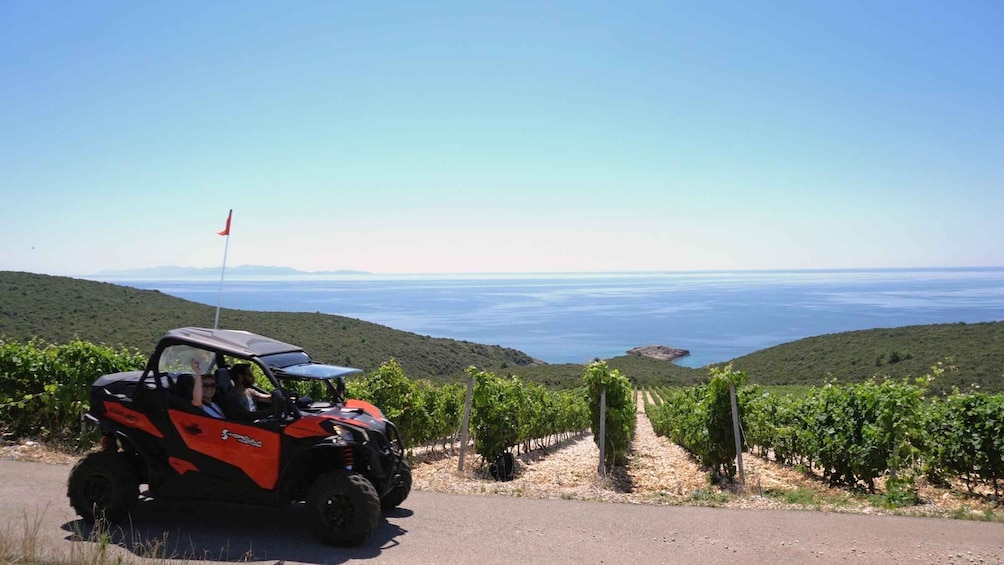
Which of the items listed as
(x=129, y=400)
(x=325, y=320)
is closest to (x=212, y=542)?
(x=129, y=400)

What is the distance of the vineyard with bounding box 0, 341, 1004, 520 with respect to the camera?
9.20 m

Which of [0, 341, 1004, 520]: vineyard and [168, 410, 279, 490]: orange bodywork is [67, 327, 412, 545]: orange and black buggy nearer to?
[168, 410, 279, 490]: orange bodywork

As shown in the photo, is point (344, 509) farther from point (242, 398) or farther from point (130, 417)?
point (130, 417)

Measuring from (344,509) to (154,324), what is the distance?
5344 centimetres

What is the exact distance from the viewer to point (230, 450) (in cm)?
598

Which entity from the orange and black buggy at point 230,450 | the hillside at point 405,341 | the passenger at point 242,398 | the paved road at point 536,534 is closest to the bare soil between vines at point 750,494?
the paved road at point 536,534

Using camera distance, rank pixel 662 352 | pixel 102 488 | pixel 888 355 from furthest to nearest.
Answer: pixel 662 352 → pixel 888 355 → pixel 102 488

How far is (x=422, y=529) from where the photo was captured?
256 inches

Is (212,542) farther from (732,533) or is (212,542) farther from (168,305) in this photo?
(168,305)

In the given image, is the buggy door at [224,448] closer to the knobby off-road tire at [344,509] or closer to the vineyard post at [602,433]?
the knobby off-road tire at [344,509]

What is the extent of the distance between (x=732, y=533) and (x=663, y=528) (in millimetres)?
722

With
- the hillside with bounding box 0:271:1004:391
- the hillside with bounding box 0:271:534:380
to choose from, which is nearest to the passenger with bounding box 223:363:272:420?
the hillside with bounding box 0:271:1004:391

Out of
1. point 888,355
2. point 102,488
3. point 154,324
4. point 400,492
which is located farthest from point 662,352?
point 102,488

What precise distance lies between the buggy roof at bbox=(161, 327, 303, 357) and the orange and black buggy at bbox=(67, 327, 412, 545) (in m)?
0.01
